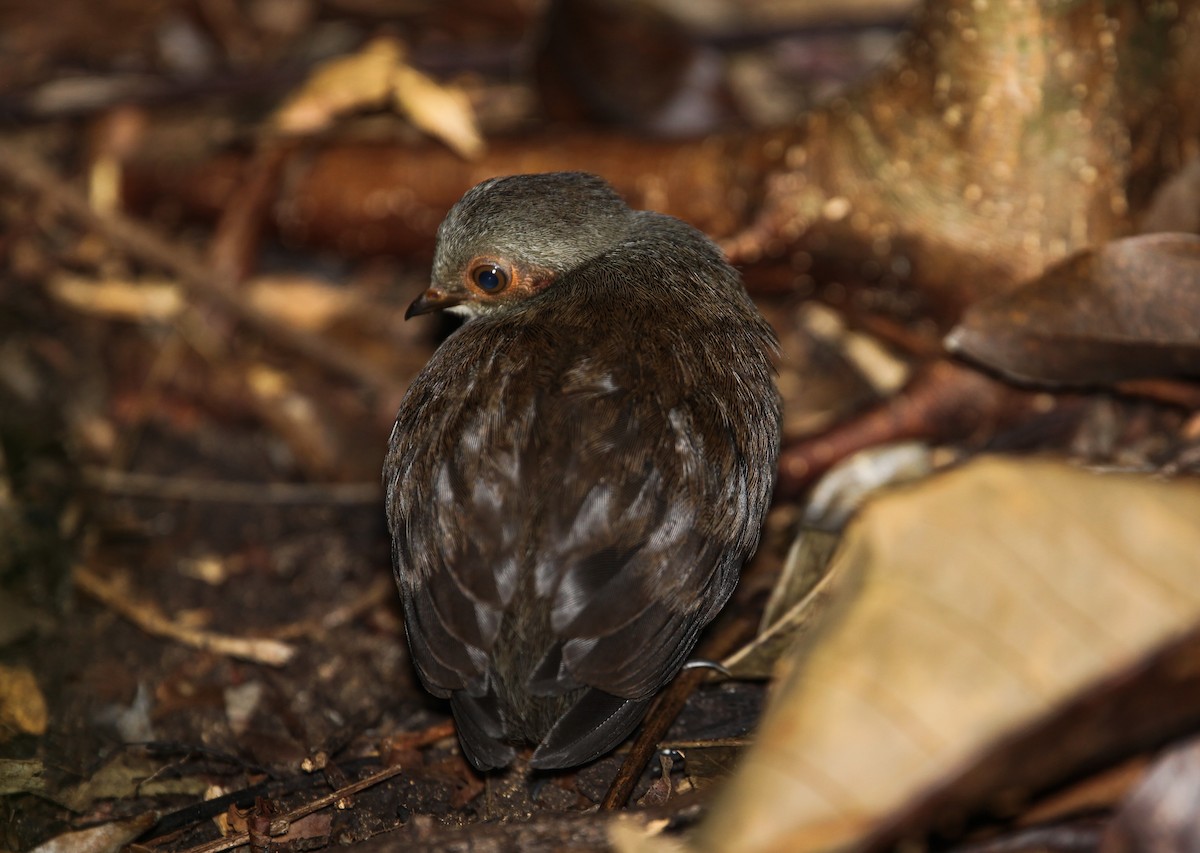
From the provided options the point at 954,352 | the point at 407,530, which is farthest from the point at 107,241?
the point at 954,352

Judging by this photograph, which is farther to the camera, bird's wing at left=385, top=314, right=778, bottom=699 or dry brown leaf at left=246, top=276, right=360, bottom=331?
dry brown leaf at left=246, top=276, right=360, bottom=331

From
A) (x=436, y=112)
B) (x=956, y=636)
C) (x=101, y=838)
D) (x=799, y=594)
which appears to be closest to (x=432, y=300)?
(x=799, y=594)

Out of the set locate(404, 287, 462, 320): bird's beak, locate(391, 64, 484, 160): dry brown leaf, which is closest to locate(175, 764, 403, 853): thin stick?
locate(404, 287, 462, 320): bird's beak

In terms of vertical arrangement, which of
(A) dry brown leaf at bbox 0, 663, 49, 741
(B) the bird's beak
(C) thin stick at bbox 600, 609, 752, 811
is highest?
(B) the bird's beak

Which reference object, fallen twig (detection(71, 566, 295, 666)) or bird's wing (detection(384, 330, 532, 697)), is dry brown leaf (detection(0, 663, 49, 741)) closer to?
fallen twig (detection(71, 566, 295, 666))

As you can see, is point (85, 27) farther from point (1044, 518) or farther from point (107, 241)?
point (1044, 518)

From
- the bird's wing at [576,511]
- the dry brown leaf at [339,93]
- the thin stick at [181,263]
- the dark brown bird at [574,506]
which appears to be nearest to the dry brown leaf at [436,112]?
the dry brown leaf at [339,93]

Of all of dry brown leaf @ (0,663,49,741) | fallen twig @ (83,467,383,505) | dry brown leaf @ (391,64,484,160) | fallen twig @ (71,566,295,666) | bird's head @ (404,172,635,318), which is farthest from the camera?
dry brown leaf @ (391,64,484,160)
